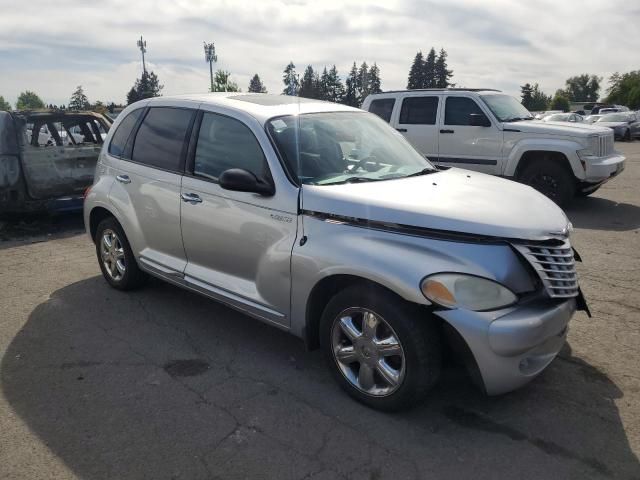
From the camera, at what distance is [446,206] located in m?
3.11

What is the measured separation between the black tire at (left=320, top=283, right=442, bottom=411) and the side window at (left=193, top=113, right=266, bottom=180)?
3.92 feet

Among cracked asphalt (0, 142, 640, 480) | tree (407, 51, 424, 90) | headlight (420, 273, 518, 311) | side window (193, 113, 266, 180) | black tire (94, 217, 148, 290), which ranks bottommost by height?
cracked asphalt (0, 142, 640, 480)

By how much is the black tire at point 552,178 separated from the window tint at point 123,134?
659 cm

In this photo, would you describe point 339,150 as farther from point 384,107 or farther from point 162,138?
point 384,107

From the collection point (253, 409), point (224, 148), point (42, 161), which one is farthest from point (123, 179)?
point (42, 161)

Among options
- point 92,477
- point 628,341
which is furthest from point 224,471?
point 628,341

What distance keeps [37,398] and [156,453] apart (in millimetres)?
1102

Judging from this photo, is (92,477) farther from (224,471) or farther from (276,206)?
(276,206)

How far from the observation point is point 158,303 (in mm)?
5031

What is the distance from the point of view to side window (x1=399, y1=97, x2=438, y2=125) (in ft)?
32.9

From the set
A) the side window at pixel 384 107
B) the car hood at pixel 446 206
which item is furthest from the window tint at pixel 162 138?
the side window at pixel 384 107

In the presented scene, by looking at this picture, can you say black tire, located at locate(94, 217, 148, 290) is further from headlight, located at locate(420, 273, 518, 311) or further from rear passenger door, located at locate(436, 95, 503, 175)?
rear passenger door, located at locate(436, 95, 503, 175)

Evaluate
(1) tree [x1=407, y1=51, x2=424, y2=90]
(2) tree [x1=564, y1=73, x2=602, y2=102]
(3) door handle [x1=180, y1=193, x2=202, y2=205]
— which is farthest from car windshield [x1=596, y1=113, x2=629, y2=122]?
(2) tree [x1=564, y1=73, x2=602, y2=102]

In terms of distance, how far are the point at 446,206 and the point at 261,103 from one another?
6.01 ft
